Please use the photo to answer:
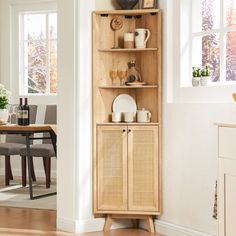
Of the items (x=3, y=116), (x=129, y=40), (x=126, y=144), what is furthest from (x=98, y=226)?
(x=3, y=116)

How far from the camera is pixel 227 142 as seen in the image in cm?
306

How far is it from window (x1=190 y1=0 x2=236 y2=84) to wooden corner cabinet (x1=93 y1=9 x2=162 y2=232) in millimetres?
284

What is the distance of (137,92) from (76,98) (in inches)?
21.5

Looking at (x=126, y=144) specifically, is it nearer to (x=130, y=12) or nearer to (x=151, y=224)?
(x=151, y=224)

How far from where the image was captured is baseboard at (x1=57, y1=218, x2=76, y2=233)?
14.6 feet

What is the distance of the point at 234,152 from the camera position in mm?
2992

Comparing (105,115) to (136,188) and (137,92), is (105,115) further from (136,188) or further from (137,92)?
(136,188)

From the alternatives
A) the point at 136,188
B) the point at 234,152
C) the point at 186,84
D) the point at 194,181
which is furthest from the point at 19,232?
the point at 234,152

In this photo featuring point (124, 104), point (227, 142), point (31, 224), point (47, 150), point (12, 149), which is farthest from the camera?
point (12, 149)

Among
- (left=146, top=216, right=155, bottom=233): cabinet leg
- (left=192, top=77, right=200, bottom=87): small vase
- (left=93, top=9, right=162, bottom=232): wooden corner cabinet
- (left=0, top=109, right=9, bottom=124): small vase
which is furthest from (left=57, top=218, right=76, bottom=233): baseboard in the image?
(left=0, top=109, right=9, bottom=124): small vase

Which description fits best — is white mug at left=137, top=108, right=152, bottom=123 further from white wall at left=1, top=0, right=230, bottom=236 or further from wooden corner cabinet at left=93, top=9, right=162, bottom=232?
white wall at left=1, top=0, right=230, bottom=236

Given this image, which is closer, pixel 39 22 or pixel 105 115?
pixel 105 115

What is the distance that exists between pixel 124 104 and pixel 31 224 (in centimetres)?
126

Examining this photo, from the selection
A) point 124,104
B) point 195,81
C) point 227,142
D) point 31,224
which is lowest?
point 31,224
